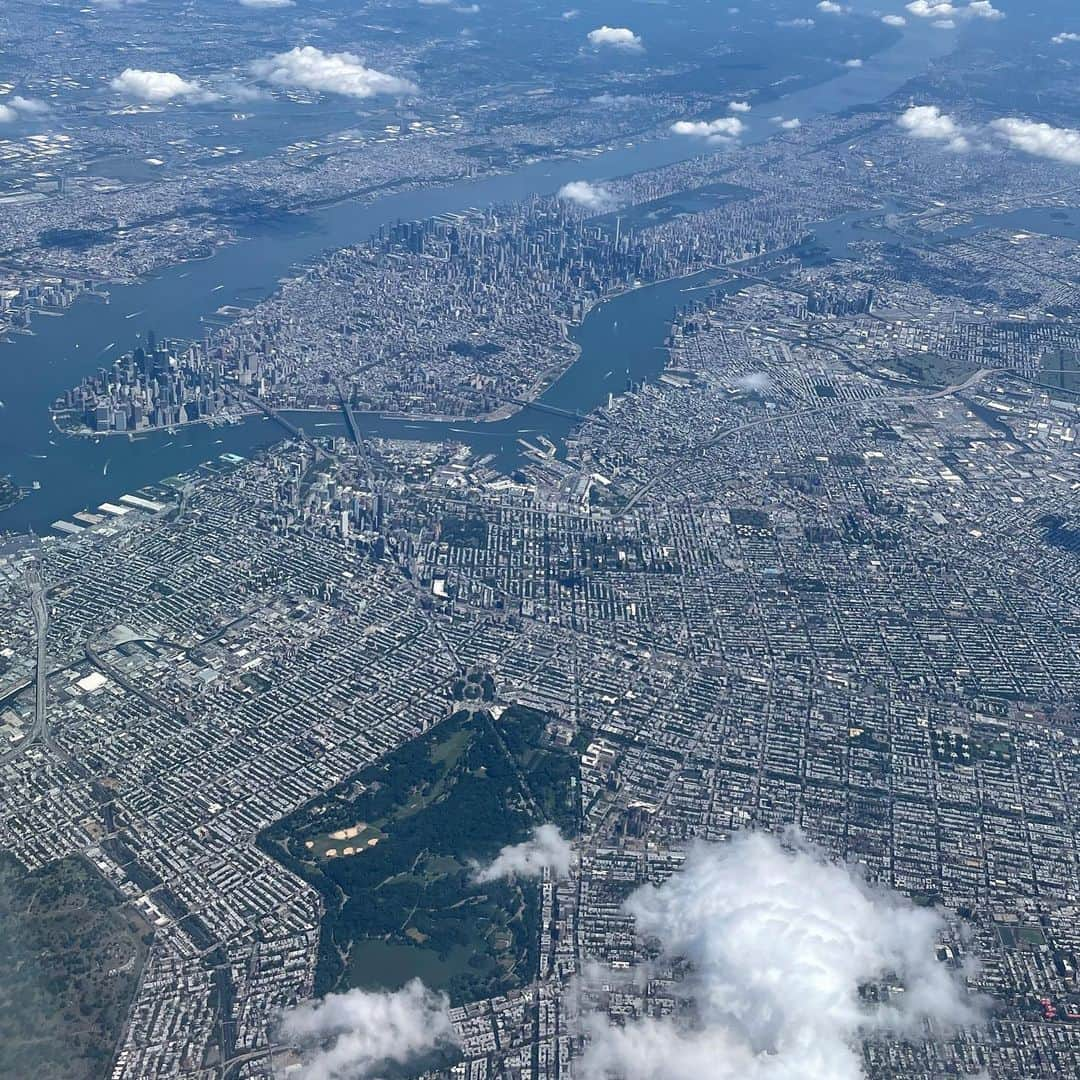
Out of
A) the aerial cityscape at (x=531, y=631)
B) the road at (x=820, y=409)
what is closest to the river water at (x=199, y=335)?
the aerial cityscape at (x=531, y=631)

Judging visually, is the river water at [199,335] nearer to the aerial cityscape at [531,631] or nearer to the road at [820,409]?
the aerial cityscape at [531,631]

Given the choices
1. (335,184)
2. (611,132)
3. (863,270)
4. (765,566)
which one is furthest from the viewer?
(611,132)

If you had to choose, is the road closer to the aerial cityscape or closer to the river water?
the aerial cityscape

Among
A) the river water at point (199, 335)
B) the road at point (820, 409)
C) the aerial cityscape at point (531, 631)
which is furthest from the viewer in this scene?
the road at point (820, 409)

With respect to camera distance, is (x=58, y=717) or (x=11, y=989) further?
(x=58, y=717)

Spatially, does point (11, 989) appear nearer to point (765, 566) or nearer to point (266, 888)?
point (266, 888)

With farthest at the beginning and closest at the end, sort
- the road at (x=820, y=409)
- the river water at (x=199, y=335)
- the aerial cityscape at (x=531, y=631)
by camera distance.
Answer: the road at (x=820, y=409) < the river water at (x=199, y=335) < the aerial cityscape at (x=531, y=631)

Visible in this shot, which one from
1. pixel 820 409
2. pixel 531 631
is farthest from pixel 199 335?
pixel 531 631

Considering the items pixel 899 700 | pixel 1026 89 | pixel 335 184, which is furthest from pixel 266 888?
pixel 1026 89
